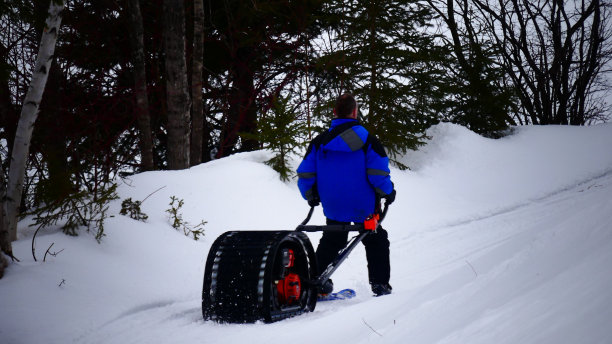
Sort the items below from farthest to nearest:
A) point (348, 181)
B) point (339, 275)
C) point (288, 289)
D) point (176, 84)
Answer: point (176, 84) < point (339, 275) < point (348, 181) < point (288, 289)

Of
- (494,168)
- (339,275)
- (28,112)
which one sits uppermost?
(28,112)

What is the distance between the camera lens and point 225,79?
1380 centimetres

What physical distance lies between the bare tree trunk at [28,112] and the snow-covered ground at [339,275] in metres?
0.42

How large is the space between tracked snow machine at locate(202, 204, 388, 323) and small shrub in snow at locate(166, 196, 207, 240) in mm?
2642

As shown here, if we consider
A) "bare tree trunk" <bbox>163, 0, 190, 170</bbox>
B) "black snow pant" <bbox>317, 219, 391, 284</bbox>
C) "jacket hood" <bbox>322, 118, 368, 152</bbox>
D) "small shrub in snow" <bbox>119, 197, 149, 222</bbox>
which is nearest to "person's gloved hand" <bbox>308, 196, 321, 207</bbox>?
"black snow pant" <bbox>317, 219, 391, 284</bbox>

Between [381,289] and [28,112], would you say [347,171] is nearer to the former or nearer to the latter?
[381,289]

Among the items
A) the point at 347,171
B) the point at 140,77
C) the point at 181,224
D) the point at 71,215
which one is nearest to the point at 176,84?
the point at 140,77

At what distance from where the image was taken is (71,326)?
149 inches

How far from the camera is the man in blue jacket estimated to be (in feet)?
14.6

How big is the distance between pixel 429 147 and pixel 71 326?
11836 millimetres

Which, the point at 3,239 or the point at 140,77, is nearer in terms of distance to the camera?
the point at 3,239

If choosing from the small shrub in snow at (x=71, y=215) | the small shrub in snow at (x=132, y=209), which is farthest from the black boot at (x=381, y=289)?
the small shrub in snow at (x=132, y=209)

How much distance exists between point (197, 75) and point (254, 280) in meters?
7.27

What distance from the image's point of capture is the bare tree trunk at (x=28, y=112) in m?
4.79
